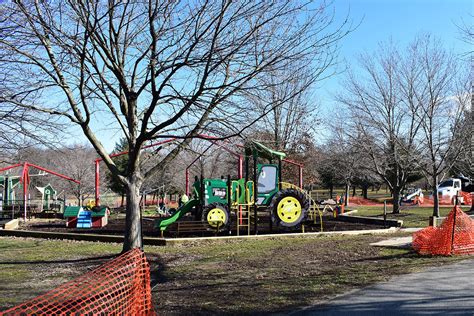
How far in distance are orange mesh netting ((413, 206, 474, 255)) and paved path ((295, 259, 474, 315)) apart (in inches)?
89.1

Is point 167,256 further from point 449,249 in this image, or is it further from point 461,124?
point 461,124

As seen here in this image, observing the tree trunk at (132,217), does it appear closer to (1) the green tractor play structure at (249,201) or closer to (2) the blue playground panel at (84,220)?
(1) the green tractor play structure at (249,201)

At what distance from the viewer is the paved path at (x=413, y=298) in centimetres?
600

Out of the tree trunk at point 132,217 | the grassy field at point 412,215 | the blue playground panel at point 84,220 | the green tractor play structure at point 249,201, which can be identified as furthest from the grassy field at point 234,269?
the grassy field at point 412,215

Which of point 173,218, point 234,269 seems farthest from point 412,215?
point 234,269

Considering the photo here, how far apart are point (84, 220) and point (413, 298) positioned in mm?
14377

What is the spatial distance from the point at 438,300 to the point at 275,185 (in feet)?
34.3

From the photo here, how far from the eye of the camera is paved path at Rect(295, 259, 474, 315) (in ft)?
19.7

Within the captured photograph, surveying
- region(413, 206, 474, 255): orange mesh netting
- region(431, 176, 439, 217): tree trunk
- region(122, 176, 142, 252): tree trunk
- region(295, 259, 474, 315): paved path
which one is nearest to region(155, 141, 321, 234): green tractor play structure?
region(122, 176, 142, 252): tree trunk

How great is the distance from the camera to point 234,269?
924 centimetres

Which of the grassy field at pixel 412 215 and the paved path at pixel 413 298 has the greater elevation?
the paved path at pixel 413 298

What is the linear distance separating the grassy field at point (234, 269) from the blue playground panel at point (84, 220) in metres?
4.21

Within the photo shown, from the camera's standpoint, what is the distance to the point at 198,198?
54.0 ft

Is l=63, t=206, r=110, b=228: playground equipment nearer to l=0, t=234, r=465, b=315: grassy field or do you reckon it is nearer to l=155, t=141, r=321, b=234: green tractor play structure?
l=155, t=141, r=321, b=234: green tractor play structure
